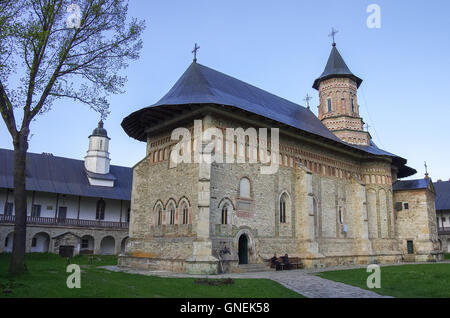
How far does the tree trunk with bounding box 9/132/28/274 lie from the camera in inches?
431

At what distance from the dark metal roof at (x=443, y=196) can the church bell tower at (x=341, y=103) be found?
624 inches

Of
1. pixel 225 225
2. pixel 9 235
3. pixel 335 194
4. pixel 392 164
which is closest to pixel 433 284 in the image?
pixel 225 225

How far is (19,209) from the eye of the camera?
11117mm

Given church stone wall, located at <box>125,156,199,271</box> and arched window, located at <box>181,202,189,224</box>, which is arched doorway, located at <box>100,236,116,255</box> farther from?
arched window, located at <box>181,202,189,224</box>

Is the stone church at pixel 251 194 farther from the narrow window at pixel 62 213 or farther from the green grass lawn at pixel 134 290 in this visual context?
the narrow window at pixel 62 213

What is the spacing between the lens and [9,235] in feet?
89.8

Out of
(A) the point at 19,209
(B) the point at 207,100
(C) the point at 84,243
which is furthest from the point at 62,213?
(A) the point at 19,209

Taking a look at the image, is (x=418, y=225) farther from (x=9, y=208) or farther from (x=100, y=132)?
(x=9, y=208)

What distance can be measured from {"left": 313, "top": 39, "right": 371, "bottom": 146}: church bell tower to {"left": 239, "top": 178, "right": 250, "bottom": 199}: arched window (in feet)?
45.6

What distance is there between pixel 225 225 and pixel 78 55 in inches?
343

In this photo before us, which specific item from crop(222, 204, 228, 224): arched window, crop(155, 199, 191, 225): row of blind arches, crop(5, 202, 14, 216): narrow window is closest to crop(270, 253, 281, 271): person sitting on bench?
crop(222, 204, 228, 224): arched window

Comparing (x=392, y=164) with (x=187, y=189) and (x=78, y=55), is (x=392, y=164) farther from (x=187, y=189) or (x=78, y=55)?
(x=78, y=55)

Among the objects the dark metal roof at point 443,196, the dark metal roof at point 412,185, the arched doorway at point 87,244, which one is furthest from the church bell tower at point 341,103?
the arched doorway at point 87,244

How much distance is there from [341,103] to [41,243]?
25.9 m
